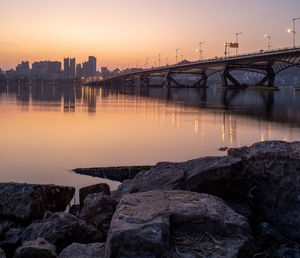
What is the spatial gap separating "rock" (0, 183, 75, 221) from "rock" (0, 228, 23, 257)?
0.43 metres

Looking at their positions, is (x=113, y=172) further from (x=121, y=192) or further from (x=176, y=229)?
(x=176, y=229)

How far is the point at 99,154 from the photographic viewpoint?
48.3ft

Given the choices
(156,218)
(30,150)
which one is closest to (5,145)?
(30,150)

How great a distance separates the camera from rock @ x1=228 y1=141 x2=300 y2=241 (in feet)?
21.9

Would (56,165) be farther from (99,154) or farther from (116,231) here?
(116,231)

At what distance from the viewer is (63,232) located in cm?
606

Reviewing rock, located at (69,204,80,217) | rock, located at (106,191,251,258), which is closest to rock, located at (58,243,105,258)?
rock, located at (106,191,251,258)

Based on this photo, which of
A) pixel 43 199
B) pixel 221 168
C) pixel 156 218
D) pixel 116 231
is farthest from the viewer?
pixel 43 199

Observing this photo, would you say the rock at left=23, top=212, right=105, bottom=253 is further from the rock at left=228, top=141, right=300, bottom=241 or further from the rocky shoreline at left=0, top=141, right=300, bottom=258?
the rock at left=228, top=141, right=300, bottom=241

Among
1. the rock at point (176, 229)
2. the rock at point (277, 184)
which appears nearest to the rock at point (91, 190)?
the rock at point (176, 229)

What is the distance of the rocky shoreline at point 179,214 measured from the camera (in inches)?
183

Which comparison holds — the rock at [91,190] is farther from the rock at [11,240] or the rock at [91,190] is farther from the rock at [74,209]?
the rock at [11,240]

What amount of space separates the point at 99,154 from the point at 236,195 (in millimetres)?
8403

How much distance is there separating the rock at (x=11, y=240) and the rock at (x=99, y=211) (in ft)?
4.24
